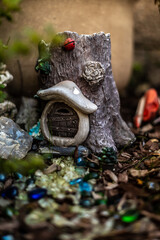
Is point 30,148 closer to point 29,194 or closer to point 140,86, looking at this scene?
point 29,194

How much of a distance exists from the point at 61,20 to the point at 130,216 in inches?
64.3

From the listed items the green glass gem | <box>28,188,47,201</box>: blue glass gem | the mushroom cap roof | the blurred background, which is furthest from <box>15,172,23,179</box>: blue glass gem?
the blurred background

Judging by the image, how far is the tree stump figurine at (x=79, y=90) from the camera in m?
1.53

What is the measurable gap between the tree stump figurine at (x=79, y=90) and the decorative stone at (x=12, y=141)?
15cm

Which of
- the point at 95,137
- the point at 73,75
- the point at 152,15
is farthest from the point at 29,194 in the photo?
the point at 152,15

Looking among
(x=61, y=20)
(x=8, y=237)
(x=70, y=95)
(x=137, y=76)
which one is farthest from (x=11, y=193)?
(x=137, y=76)

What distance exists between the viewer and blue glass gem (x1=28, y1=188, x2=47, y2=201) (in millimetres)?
1194

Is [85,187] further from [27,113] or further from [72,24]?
[72,24]

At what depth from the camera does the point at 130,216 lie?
1041 millimetres

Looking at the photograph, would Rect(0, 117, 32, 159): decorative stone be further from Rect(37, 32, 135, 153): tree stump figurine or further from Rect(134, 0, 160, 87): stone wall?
Rect(134, 0, 160, 87): stone wall

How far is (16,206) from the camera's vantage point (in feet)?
3.77

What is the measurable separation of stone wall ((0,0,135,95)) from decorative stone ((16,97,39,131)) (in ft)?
0.28

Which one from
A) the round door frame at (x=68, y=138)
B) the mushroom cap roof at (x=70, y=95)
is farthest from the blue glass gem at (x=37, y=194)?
the mushroom cap roof at (x=70, y=95)

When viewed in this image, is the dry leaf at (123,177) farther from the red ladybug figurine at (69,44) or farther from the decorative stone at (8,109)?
the decorative stone at (8,109)
